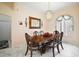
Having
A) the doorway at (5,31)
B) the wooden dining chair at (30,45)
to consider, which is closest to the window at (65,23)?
the wooden dining chair at (30,45)

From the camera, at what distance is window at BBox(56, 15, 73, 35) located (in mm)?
1650

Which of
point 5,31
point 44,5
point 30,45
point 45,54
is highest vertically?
point 44,5

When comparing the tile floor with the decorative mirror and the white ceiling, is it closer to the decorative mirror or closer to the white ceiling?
the decorative mirror

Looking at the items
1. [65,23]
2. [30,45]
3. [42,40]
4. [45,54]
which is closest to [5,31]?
[30,45]

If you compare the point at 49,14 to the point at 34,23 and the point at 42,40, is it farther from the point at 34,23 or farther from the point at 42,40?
the point at 42,40

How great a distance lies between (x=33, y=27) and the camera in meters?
1.66

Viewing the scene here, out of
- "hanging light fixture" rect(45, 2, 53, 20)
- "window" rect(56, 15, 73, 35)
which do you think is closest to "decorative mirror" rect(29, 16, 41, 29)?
"hanging light fixture" rect(45, 2, 53, 20)

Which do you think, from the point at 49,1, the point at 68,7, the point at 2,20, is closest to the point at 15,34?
the point at 2,20

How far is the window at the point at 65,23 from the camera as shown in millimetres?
1650

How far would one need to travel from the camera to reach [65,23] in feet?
5.44

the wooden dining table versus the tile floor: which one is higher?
the wooden dining table

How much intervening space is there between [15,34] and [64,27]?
2.38 feet

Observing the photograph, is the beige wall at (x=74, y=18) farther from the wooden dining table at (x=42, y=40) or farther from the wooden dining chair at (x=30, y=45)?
the wooden dining chair at (x=30, y=45)

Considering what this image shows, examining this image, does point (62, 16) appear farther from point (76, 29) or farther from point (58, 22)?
point (76, 29)
